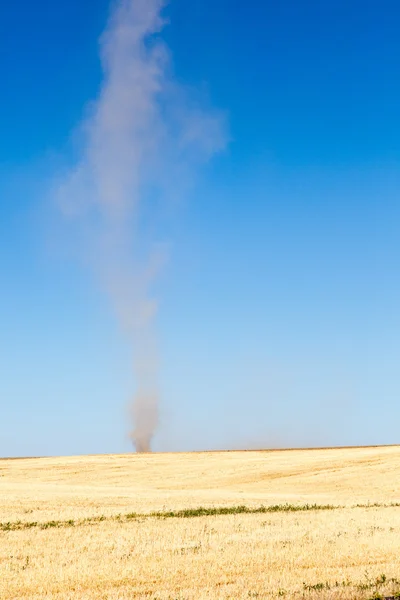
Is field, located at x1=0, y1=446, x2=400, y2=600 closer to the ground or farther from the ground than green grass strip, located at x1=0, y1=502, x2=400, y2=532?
closer to the ground

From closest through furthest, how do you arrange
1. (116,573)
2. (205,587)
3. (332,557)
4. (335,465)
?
1. (205,587)
2. (116,573)
3. (332,557)
4. (335,465)

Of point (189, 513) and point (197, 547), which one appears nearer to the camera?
point (197, 547)

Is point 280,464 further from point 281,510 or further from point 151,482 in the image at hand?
point 281,510

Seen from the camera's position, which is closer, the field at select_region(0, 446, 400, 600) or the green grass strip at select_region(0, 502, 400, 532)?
the field at select_region(0, 446, 400, 600)

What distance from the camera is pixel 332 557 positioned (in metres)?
20.3

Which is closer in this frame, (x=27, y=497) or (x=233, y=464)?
(x=27, y=497)

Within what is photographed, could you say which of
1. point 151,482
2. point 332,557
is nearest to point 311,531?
point 332,557

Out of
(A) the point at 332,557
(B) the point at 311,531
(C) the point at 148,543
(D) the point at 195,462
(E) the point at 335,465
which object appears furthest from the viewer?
(D) the point at 195,462

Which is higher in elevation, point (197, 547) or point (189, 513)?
point (189, 513)

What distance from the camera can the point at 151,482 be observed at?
220ft

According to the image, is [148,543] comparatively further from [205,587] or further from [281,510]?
[281,510]

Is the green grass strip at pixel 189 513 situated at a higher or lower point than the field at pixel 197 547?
higher

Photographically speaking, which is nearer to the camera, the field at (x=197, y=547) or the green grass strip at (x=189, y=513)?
the field at (x=197, y=547)

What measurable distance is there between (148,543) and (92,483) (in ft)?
154
